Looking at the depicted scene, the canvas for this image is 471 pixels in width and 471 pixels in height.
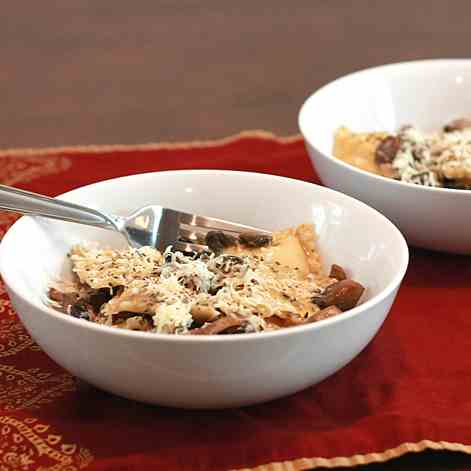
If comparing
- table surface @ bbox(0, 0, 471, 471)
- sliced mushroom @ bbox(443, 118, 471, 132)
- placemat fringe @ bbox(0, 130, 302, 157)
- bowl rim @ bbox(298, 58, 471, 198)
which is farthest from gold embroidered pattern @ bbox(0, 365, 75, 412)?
table surface @ bbox(0, 0, 471, 471)

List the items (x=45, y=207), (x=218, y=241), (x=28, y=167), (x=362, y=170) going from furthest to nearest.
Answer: (x=28, y=167)
(x=362, y=170)
(x=218, y=241)
(x=45, y=207)

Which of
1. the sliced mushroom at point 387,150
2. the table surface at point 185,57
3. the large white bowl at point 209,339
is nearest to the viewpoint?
the large white bowl at point 209,339

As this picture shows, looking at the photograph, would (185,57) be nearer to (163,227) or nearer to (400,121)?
(400,121)

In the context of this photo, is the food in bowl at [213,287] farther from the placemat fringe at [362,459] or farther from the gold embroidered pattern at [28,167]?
the gold embroidered pattern at [28,167]

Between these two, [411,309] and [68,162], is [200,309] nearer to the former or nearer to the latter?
[411,309]

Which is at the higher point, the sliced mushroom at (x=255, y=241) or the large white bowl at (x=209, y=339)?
the large white bowl at (x=209, y=339)

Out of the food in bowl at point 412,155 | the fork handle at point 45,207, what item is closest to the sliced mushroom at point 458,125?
the food in bowl at point 412,155

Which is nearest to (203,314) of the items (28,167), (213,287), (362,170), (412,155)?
(213,287)
